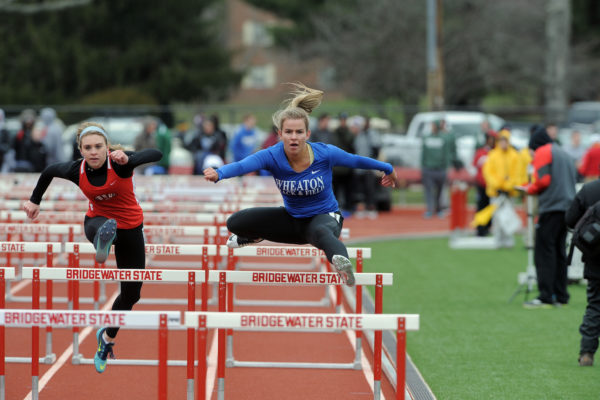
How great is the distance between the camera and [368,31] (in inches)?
1608

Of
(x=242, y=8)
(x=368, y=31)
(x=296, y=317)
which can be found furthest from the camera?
(x=242, y=8)

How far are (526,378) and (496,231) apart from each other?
1009 cm

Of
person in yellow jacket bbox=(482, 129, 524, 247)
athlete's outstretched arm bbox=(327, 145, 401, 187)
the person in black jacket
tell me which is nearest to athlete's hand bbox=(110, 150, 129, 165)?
athlete's outstretched arm bbox=(327, 145, 401, 187)

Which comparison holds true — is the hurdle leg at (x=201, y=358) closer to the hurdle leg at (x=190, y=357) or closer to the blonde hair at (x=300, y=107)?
the hurdle leg at (x=190, y=357)

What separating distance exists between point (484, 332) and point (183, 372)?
372cm

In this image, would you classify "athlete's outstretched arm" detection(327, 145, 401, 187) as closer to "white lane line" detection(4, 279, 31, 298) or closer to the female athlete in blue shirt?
the female athlete in blue shirt

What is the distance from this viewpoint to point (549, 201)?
472 inches

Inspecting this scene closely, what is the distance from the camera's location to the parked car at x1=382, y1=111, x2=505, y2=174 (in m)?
Answer: 28.1

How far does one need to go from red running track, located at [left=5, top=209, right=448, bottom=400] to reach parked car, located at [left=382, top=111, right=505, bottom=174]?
1602cm

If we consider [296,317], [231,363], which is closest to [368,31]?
[231,363]

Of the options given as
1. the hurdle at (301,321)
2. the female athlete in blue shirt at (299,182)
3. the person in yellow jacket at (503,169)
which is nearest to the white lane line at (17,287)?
the female athlete in blue shirt at (299,182)

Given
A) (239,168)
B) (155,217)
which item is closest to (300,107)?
(239,168)

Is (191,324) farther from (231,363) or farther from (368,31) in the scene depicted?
(368,31)

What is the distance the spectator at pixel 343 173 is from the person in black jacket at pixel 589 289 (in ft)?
42.7
